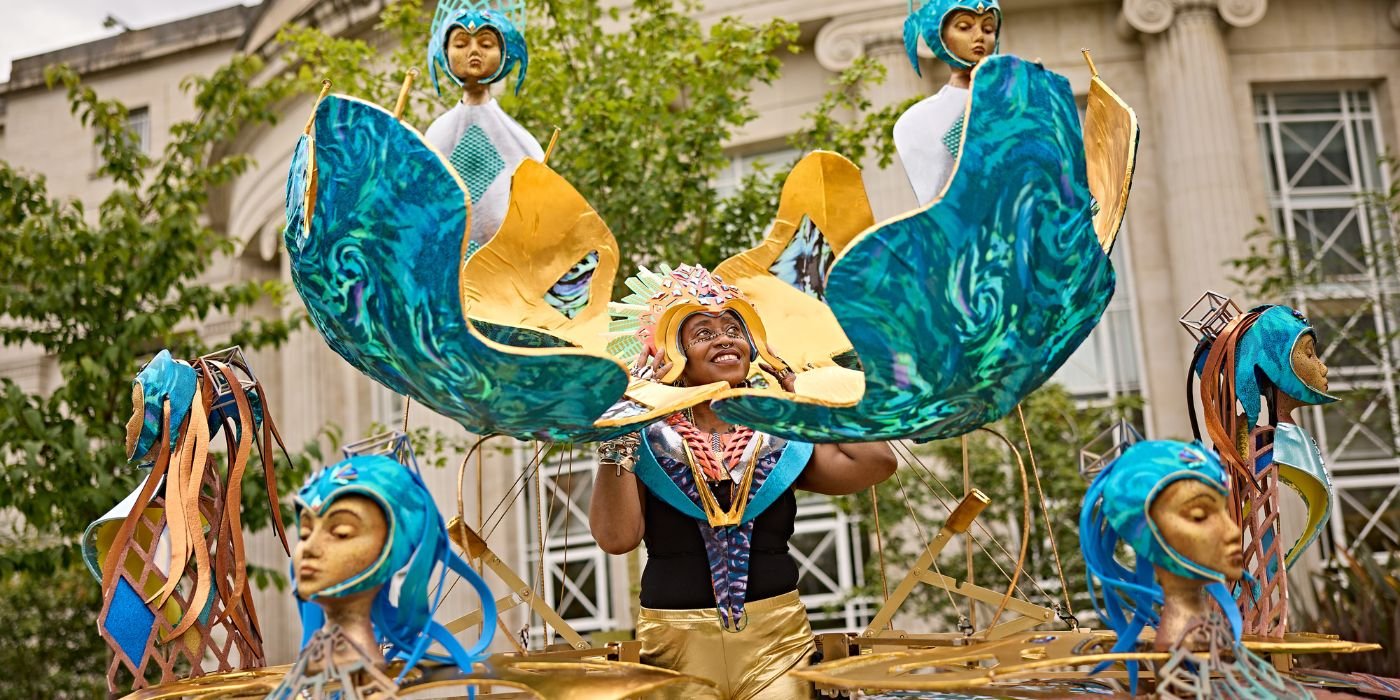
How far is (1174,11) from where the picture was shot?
10.9 m

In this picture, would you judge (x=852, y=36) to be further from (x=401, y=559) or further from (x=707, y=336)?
(x=401, y=559)

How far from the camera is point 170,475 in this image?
3.34 m

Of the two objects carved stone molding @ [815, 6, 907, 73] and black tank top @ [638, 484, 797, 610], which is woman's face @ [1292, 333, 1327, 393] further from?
carved stone molding @ [815, 6, 907, 73]

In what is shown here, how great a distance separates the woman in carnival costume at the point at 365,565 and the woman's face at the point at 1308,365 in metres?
→ 2.00

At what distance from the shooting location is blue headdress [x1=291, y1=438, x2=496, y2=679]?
2.29 m

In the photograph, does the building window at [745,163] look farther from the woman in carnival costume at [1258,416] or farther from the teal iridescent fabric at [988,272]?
→ the teal iridescent fabric at [988,272]

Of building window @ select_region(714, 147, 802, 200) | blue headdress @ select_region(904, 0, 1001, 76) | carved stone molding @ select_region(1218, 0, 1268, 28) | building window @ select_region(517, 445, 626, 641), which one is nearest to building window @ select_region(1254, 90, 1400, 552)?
carved stone molding @ select_region(1218, 0, 1268, 28)

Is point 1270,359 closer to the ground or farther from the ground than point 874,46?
closer to the ground

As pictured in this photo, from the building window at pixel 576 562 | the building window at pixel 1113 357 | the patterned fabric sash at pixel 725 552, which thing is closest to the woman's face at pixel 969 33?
the patterned fabric sash at pixel 725 552

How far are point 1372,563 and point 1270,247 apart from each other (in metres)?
2.66

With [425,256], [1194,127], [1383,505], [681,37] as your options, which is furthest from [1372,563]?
[425,256]

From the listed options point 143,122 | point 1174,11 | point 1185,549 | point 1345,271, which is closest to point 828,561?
point 1345,271

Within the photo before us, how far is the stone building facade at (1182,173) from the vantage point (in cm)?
1058

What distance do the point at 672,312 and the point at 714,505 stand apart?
0.53m
